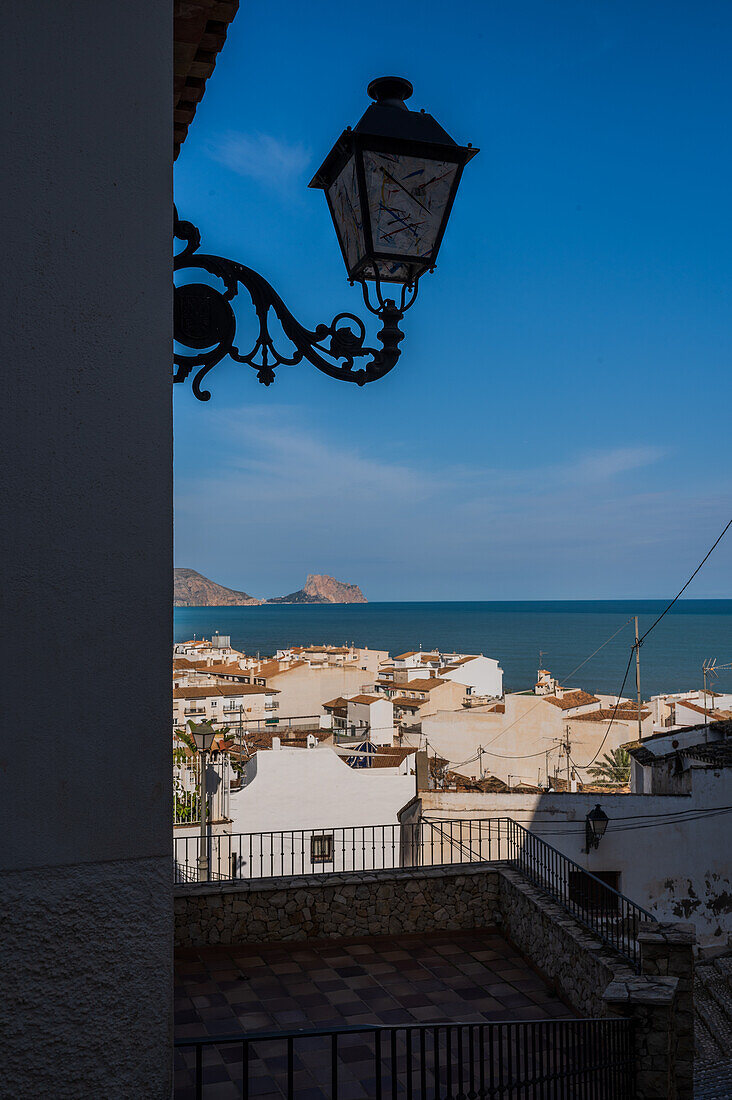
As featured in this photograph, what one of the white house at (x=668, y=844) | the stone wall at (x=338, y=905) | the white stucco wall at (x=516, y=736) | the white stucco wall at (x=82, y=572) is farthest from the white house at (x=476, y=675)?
the white stucco wall at (x=82, y=572)

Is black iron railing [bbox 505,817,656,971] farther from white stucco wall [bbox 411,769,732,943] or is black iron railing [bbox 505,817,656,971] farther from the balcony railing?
white stucco wall [bbox 411,769,732,943]

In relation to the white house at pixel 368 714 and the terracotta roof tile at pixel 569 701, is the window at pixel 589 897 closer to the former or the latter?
the terracotta roof tile at pixel 569 701

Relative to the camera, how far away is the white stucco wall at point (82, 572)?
200cm

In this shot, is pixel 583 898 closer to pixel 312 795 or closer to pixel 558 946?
pixel 558 946

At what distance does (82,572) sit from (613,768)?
34.1 metres

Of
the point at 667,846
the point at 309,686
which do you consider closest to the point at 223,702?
the point at 309,686

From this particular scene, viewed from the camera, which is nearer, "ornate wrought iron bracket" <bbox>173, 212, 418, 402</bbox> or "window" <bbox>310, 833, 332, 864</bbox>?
"ornate wrought iron bracket" <bbox>173, 212, 418, 402</bbox>

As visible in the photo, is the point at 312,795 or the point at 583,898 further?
the point at 312,795

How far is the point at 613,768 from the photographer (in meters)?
33.5

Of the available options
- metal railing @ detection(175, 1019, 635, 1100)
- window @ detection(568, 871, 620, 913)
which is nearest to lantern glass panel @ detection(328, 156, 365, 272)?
metal railing @ detection(175, 1019, 635, 1100)

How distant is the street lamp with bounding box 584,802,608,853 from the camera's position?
590 inches

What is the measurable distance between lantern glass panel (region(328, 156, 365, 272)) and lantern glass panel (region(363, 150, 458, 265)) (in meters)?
0.06

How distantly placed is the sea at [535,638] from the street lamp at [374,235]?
74080 millimetres

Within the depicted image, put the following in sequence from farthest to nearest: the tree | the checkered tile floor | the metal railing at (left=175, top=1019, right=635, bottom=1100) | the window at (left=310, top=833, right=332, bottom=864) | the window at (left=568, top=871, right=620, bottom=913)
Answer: the tree
the window at (left=310, top=833, right=332, bottom=864)
the window at (left=568, top=871, right=620, bottom=913)
the checkered tile floor
the metal railing at (left=175, top=1019, right=635, bottom=1100)
